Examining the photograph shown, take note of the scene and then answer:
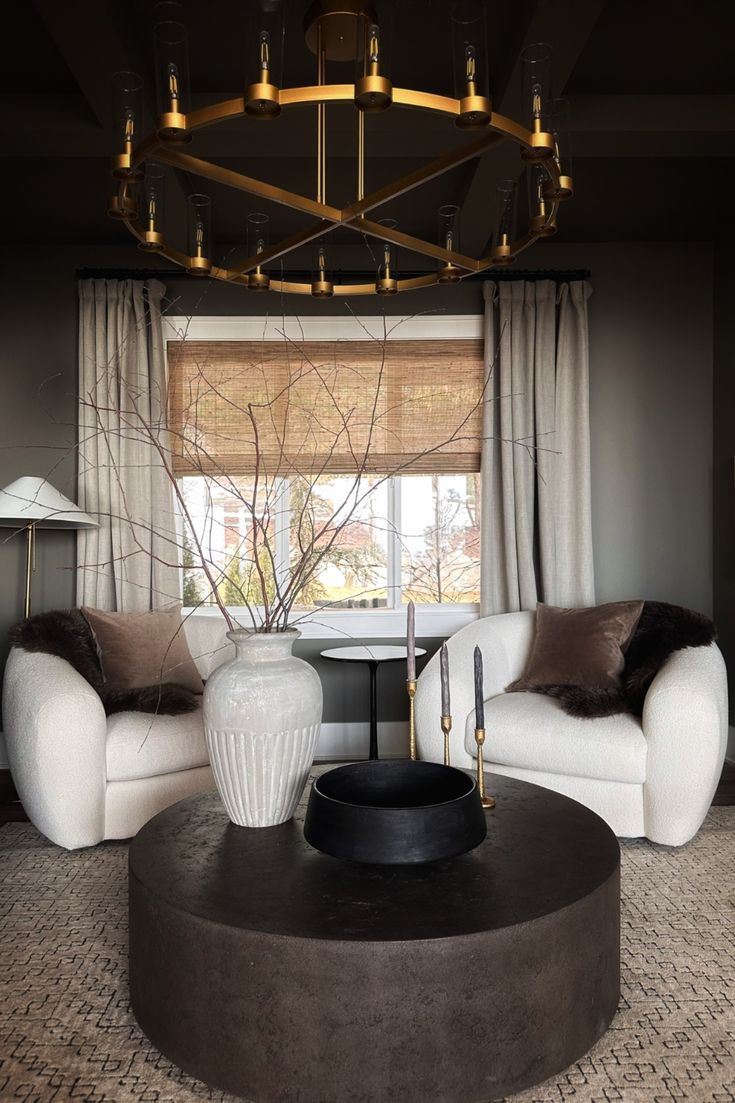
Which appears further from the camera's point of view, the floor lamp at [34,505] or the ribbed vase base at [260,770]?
the floor lamp at [34,505]

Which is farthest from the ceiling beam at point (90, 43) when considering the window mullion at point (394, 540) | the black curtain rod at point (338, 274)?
the window mullion at point (394, 540)

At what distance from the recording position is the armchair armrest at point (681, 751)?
9.05 feet

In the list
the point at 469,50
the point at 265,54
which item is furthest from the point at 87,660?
the point at 469,50

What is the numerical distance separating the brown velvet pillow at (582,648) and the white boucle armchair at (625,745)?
0.23m

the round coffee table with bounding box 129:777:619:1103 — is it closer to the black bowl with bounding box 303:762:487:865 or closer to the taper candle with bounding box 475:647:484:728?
the black bowl with bounding box 303:762:487:865

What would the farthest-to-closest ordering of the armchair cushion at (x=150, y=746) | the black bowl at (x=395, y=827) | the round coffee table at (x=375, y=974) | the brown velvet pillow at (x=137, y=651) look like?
the brown velvet pillow at (x=137, y=651) → the armchair cushion at (x=150, y=746) → the black bowl at (x=395, y=827) → the round coffee table at (x=375, y=974)

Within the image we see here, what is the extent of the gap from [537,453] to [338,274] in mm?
1404

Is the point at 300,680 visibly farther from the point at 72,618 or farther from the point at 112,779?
the point at 72,618

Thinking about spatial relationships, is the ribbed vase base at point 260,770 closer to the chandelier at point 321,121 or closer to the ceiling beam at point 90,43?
the chandelier at point 321,121

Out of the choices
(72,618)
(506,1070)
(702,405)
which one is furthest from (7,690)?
(702,405)

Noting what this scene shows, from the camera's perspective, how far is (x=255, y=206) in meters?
3.96

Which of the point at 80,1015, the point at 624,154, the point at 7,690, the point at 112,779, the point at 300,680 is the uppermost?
the point at 624,154

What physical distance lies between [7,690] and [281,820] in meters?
1.59

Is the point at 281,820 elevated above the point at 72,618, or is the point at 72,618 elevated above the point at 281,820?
the point at 72,618
